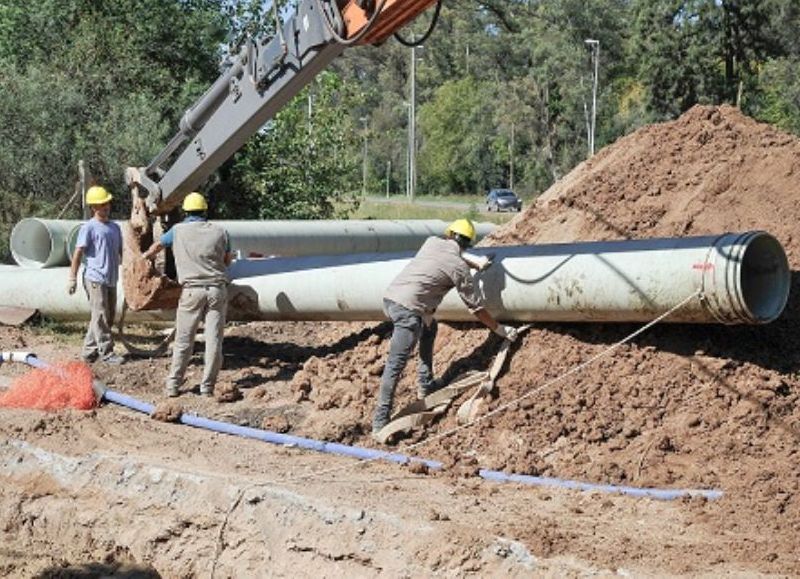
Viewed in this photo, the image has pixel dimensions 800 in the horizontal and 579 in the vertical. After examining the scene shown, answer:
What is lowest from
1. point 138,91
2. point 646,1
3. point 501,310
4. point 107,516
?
point 107,516

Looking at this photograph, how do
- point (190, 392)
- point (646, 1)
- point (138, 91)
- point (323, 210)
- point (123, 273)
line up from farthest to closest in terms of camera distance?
1. point (646, 1)
2. point (323, 210)
3. point (138, 91)
4. point (123, 273)
5. point (190, 392)

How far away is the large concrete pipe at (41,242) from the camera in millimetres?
14984

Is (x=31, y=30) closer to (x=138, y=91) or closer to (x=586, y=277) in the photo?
(x=138, y=91)

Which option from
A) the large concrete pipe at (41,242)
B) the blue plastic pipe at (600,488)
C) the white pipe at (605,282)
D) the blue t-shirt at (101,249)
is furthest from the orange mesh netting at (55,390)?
the large concrete pipe at (41,242)

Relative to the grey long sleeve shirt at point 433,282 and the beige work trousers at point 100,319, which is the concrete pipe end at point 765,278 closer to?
the grey long sleeve shirt at point 433,282

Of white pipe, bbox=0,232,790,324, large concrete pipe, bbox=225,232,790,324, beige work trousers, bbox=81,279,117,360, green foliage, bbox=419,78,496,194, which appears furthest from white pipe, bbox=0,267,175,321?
green foliage, bbox=419,78,496,194

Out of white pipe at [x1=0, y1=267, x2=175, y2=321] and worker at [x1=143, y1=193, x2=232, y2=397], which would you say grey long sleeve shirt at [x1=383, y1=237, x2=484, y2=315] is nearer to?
worker at [x1=143, y1=193, x2=232, y2=397]

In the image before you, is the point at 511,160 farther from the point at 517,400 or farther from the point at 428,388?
the point at 517,400

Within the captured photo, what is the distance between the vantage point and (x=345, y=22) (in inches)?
349

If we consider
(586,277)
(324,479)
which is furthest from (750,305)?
(324,479)

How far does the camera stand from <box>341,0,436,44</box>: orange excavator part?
26.4 feet

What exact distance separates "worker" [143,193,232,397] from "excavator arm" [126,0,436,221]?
2.61 ft

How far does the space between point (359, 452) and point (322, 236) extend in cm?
934

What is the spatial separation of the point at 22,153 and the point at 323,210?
22.5ft
